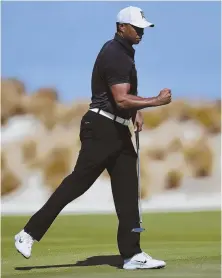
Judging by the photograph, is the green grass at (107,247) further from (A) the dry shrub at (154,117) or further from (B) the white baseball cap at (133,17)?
(A) the dry shrub at (154,117)

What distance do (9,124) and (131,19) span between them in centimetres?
3101

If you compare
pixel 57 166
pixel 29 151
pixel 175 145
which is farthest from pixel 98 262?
pixel 175 145

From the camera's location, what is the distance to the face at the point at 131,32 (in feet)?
30.5

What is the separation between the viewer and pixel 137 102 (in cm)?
898

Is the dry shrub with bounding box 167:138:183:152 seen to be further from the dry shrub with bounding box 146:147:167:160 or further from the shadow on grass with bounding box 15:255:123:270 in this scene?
the shadow on grass with bounding box 15:255:123:270

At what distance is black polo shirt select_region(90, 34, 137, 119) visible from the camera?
9070 mm

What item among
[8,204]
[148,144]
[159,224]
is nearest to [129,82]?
[159,224]

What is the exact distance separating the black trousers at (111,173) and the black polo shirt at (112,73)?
117 mm

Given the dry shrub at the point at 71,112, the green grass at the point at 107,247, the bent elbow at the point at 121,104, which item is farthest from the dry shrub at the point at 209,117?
the bent elbow at the point at 121,104

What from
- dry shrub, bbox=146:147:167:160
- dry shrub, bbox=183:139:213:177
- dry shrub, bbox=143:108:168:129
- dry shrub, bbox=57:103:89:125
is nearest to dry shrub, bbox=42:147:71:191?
dry shrub, bbox=183:139:213:177

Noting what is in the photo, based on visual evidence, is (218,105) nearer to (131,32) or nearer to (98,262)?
(98,262)

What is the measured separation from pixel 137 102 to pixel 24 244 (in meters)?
1.56

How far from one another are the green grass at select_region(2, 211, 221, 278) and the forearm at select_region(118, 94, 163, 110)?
137 cm

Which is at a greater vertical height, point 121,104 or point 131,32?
point 131,32
